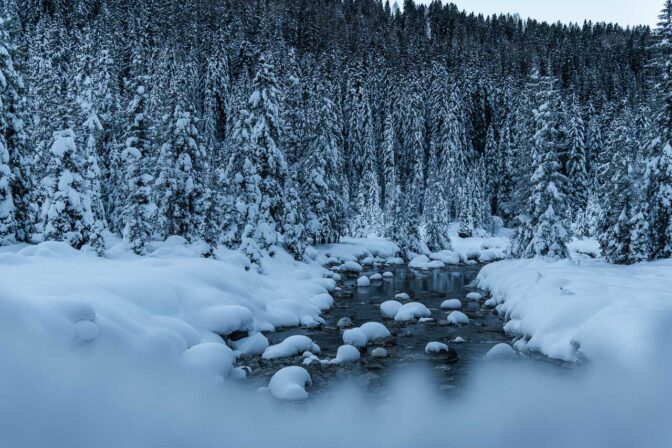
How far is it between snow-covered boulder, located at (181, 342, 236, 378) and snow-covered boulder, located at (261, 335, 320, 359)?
2.22 meters

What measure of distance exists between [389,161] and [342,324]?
51.4 m

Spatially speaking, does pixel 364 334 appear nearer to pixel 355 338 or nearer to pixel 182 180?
pixel 355 338

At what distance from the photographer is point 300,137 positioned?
38344 mm

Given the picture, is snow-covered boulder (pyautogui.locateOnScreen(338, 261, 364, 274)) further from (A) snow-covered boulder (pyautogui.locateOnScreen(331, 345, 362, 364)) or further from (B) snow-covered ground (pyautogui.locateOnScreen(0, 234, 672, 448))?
(A) snow-covered boulder (pyautogui.locateOnScreen(331, 345, 362, 364))

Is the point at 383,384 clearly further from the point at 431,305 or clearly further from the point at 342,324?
the point at 431,305

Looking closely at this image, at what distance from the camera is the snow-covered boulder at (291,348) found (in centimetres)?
1537

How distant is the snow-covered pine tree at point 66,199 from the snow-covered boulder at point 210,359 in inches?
431

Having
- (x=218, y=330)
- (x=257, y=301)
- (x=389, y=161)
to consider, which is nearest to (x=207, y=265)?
(x=257, y=301)

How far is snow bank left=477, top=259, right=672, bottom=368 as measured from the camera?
13.0 metres

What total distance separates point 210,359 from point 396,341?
772 centimetres

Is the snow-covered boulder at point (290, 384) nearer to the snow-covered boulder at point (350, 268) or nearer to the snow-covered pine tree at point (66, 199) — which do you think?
the snow-covered pine tree at point (66, 199)

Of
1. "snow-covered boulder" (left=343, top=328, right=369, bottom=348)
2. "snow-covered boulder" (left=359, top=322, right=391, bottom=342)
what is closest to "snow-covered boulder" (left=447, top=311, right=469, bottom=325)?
"snow-covered boulder" (left=359, top=322, right=391, bottom=342)

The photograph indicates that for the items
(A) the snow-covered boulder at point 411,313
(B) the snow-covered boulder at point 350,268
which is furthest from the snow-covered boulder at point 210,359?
(B) the snow-covered boulder at point 350,268

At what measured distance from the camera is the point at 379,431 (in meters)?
11.0
